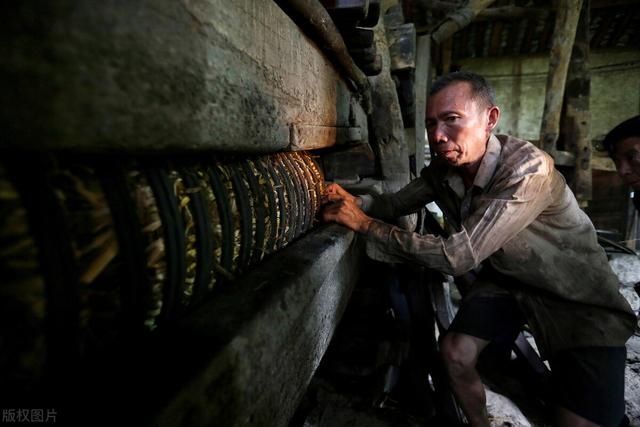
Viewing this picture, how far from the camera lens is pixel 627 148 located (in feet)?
8.44

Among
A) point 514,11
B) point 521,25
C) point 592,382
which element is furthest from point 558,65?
point 592,382

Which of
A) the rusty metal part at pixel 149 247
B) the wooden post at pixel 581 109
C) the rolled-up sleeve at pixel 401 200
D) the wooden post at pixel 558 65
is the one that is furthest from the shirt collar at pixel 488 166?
the wooden post at pixel 581 109

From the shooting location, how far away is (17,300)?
0.56m

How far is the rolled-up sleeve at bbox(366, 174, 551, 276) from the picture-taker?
1697 mm

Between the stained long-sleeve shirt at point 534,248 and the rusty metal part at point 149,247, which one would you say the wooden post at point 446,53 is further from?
the rusty metal part at point 149,247

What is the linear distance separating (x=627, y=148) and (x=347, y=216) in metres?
2.39

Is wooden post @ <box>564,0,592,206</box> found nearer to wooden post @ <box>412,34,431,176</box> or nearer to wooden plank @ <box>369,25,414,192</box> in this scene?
wooden post @ <box>412,34,431,176</box>

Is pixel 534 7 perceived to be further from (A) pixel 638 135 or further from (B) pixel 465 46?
(A) pixel 638 135

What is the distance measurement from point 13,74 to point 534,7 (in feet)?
30.9

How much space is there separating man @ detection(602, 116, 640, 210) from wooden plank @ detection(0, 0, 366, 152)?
2.93 meters

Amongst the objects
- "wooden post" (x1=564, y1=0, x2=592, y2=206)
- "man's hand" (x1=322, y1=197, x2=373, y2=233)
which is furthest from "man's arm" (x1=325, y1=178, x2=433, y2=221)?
"wooden post" (x1=564, y1=0, x2=592, y2=206)

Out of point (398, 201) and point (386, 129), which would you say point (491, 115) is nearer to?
point (398, 201)

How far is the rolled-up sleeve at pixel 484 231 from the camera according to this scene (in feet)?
5.57

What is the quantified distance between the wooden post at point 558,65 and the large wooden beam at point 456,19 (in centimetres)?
120
